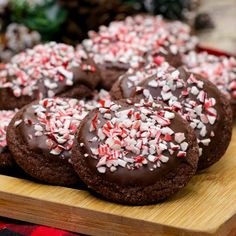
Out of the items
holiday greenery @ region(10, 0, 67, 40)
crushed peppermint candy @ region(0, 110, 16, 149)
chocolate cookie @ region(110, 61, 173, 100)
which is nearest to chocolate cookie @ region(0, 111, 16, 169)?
crushed peppermint candy @ region(0, 110, 16, 149)

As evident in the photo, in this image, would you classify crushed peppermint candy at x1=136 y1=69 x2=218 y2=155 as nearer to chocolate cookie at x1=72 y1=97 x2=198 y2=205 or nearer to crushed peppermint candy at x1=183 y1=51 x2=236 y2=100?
chocolate cookie at x1=72 y1=97 x2=198 y2=205

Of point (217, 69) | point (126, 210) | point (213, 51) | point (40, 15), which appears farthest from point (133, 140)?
point (40, 15)

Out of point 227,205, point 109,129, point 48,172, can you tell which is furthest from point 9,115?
point 227,205

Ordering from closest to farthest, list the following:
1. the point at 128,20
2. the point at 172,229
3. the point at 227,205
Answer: the point at 172,229
the point at 227,205
the point at 128,20

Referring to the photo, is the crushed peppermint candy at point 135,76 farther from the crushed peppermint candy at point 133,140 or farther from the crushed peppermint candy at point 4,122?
the crushed peppermint candy at point 4,122

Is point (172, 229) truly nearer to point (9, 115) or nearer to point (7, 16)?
point (9, 115)

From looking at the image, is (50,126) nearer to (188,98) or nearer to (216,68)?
(188,98)
